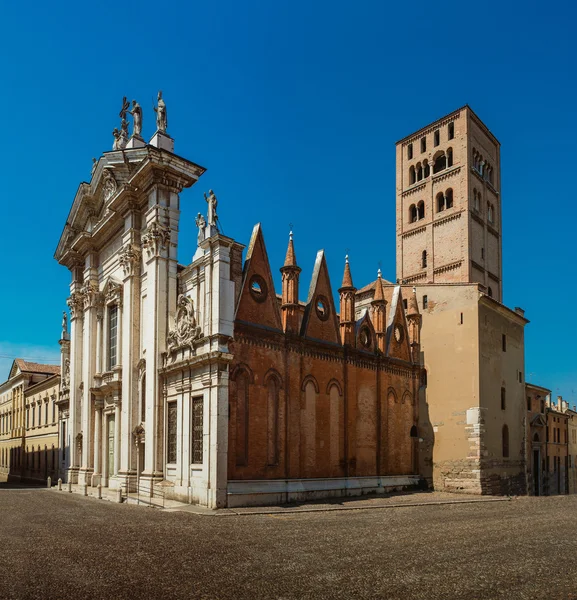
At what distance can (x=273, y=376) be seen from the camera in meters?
24.5

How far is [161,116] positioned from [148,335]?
8.96 m

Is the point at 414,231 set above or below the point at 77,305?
above

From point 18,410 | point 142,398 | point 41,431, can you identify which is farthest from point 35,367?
point 142,398

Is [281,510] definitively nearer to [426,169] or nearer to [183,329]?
[183,329]

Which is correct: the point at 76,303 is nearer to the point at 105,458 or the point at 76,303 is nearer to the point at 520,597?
the point at 105,458

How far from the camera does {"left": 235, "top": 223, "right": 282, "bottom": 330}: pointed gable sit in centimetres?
2420

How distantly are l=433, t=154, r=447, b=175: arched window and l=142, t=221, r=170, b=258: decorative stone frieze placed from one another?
28.9m

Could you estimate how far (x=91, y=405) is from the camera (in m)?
31.0

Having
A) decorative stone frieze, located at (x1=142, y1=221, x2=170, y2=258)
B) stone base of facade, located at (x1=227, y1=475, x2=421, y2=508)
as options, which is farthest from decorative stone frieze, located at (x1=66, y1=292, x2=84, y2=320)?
stone base of facade, located at (x1=227, y1=475, x2=421, y2=508)

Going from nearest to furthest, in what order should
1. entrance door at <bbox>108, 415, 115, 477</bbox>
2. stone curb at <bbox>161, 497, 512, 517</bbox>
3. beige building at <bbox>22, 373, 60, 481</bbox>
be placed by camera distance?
stone curb at <bbox>161, 497, 512, 517</bbox>, entrance door at <bbox>108, 415, 115, 477</bbox>, beige building at <bbox>22, 373, 60, 481</bbox>

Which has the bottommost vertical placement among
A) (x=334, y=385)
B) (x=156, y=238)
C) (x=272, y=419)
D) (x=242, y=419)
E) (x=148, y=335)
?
(x=272, y=419)

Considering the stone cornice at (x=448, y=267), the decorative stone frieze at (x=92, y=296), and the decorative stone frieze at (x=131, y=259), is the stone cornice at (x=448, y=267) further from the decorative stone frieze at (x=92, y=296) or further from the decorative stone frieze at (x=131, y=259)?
the decorative stone frieze at (x=131, y=259)

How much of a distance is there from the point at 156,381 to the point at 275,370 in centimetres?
443

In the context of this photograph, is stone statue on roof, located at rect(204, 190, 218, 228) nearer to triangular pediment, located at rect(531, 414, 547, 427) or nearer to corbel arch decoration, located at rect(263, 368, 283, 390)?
corbel arch decoration, located at rect(263, 368, 283, 390)
